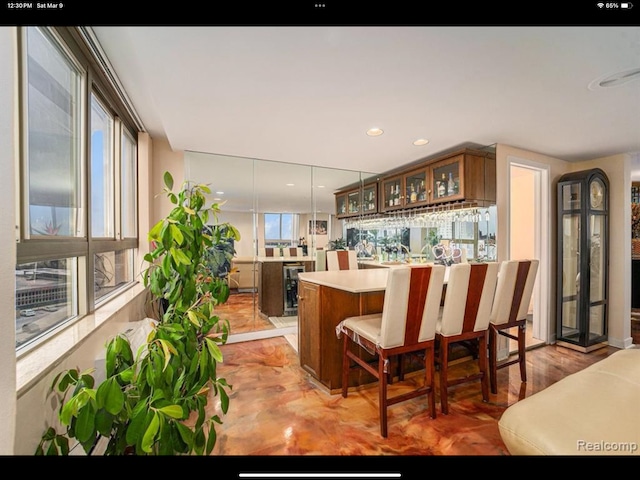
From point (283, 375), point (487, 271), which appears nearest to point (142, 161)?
point (283, 375)

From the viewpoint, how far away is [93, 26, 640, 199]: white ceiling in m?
1.26

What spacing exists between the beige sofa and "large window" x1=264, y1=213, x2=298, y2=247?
137 inches

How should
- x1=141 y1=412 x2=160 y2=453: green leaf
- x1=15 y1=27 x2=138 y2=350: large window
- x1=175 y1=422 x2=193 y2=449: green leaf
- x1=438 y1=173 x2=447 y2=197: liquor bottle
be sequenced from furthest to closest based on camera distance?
x1=438 y1=173 x2=447 y2=197: liquor bottle
x1=15 y1=27 x2=138 y2=350: large window
x1=175 y1=422 x2=193 y2=449: green leaf
x1=141 y1=412 x2=160 y2=453: green leaf

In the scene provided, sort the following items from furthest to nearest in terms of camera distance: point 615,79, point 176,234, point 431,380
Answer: point 431,380, point 615,79, point 176,234

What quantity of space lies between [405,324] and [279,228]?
8.97 feet

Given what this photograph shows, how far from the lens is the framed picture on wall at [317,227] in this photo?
4250 mm

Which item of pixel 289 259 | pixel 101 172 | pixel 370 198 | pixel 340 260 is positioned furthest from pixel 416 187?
pixel 101 172

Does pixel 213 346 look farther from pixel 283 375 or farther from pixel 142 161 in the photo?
pixel 142 161

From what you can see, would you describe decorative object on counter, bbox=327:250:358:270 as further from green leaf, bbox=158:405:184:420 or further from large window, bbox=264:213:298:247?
green leaf, bbox=158:405:184:420

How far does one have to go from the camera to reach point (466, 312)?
193cm

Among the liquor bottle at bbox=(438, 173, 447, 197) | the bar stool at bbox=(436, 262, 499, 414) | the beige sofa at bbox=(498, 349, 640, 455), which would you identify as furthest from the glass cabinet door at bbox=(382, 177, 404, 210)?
the beige sofa at bbox=(498, 349, 640, 455)

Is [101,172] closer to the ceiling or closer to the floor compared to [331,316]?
closer to the ceiling

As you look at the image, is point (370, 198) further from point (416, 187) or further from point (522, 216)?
point (522, 216)
